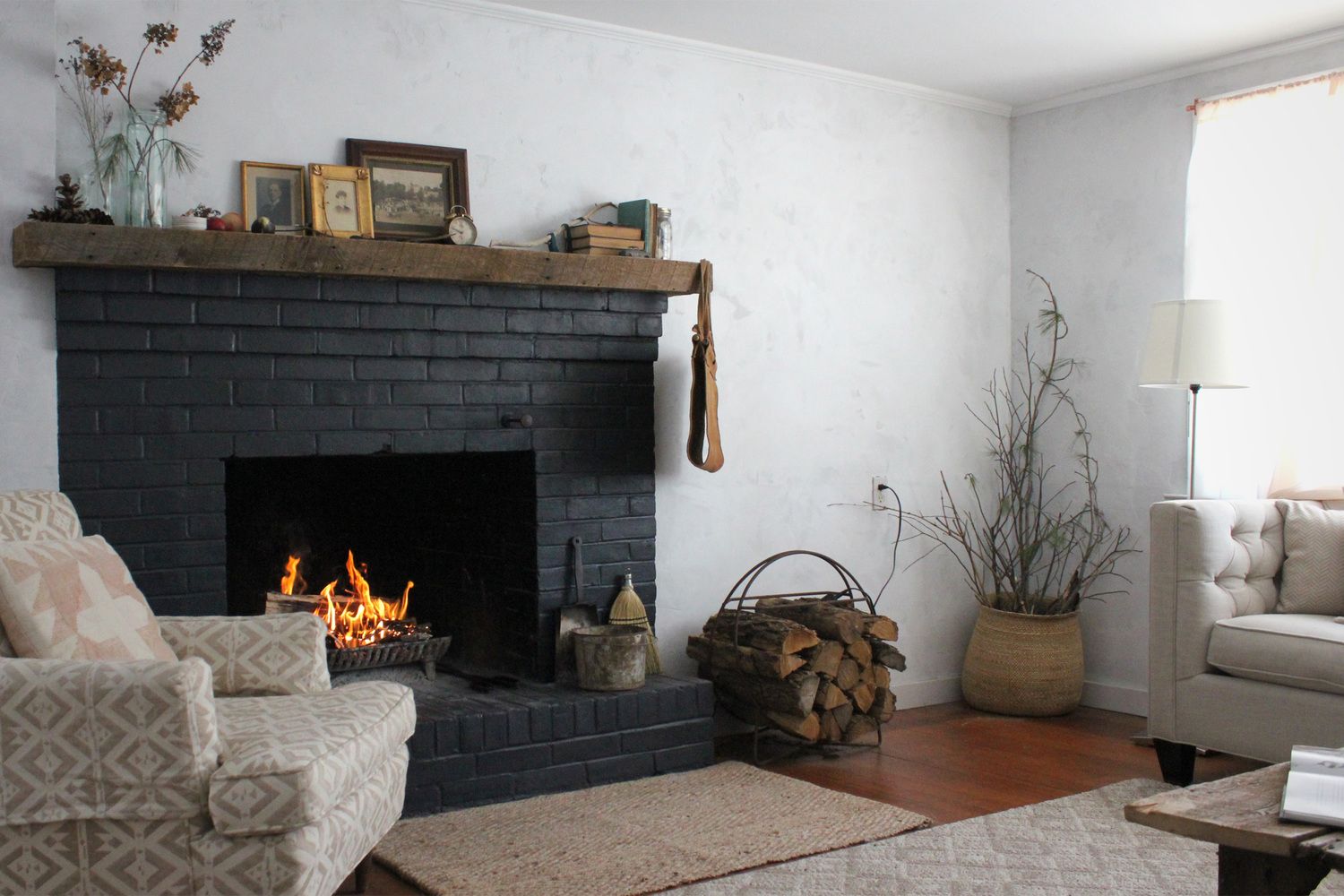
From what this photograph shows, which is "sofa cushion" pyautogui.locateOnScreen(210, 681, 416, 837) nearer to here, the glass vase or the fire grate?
the fire grate

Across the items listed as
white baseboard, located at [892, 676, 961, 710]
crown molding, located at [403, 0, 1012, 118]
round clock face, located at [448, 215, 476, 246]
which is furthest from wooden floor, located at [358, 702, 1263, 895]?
crown molding, located at [403, 0, 1012, 118]

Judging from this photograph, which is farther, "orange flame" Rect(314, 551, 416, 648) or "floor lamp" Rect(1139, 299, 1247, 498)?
"floor lamp" Rect(1139, 299, 1247, 498)

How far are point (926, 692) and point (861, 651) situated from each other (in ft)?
3.17

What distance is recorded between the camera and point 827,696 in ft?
12.7

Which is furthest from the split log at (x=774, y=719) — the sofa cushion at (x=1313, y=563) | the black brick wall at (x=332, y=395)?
the sofa cushion at (x=1313, y=563)

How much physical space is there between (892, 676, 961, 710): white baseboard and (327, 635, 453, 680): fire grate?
5.82 ft

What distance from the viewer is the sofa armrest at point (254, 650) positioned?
108 inches

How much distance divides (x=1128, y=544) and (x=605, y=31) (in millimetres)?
2641

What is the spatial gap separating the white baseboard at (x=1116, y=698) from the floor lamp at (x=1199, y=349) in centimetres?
117

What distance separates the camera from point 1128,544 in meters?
4.71

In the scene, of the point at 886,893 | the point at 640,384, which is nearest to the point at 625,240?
the point at 640,384

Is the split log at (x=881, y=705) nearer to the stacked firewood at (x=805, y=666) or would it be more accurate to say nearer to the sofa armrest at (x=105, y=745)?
the stacked firewood at (x=805, y=666)

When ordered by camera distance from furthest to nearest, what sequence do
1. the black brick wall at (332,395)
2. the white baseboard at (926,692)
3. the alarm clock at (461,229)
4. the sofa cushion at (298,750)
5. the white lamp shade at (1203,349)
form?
the white baseboard at (926,692) → the white lamp shade at (1203,349) → the alarm clock at (461,229) → the black brick wall at (332,395) → the sofa cushion at (298,750)

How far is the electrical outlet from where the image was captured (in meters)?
4.68
